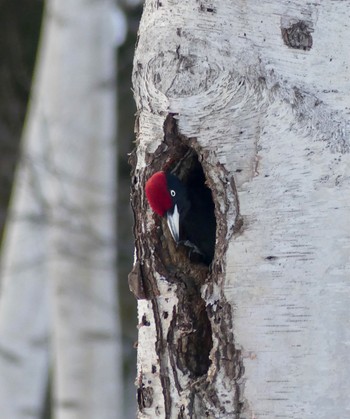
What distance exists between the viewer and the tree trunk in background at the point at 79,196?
5203mm

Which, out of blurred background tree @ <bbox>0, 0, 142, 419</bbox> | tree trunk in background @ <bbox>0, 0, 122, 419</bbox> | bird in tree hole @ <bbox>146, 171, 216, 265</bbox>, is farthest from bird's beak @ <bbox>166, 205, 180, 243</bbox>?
blurred background tree @ <bbox>0, 0, 142, 419</bbox>

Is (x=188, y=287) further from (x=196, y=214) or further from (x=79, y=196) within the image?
(x=79, y=196)

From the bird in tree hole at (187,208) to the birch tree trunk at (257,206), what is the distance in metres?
0.15

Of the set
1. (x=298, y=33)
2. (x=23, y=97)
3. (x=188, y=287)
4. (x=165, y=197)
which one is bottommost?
(x=188, y=287)

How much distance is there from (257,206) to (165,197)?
32cm

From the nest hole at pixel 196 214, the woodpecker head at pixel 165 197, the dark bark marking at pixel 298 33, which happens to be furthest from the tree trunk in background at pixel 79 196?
the dark bark marking at pixel 298 33

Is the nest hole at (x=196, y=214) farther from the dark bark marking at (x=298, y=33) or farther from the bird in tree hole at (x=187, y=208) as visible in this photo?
the dark bark marking at (x=298, y=33)

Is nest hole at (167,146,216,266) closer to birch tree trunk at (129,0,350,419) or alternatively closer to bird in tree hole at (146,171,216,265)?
bird in tree hole at (146,171,216,265)

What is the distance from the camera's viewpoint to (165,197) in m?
2.52

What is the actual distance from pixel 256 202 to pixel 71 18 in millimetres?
3210

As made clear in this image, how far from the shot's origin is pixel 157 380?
7.86 feet

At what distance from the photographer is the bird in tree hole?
2547mm

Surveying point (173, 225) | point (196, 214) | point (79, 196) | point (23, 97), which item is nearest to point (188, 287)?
point (173, 225)

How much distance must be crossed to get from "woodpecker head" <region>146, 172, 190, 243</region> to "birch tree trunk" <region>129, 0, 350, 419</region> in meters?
0.13
